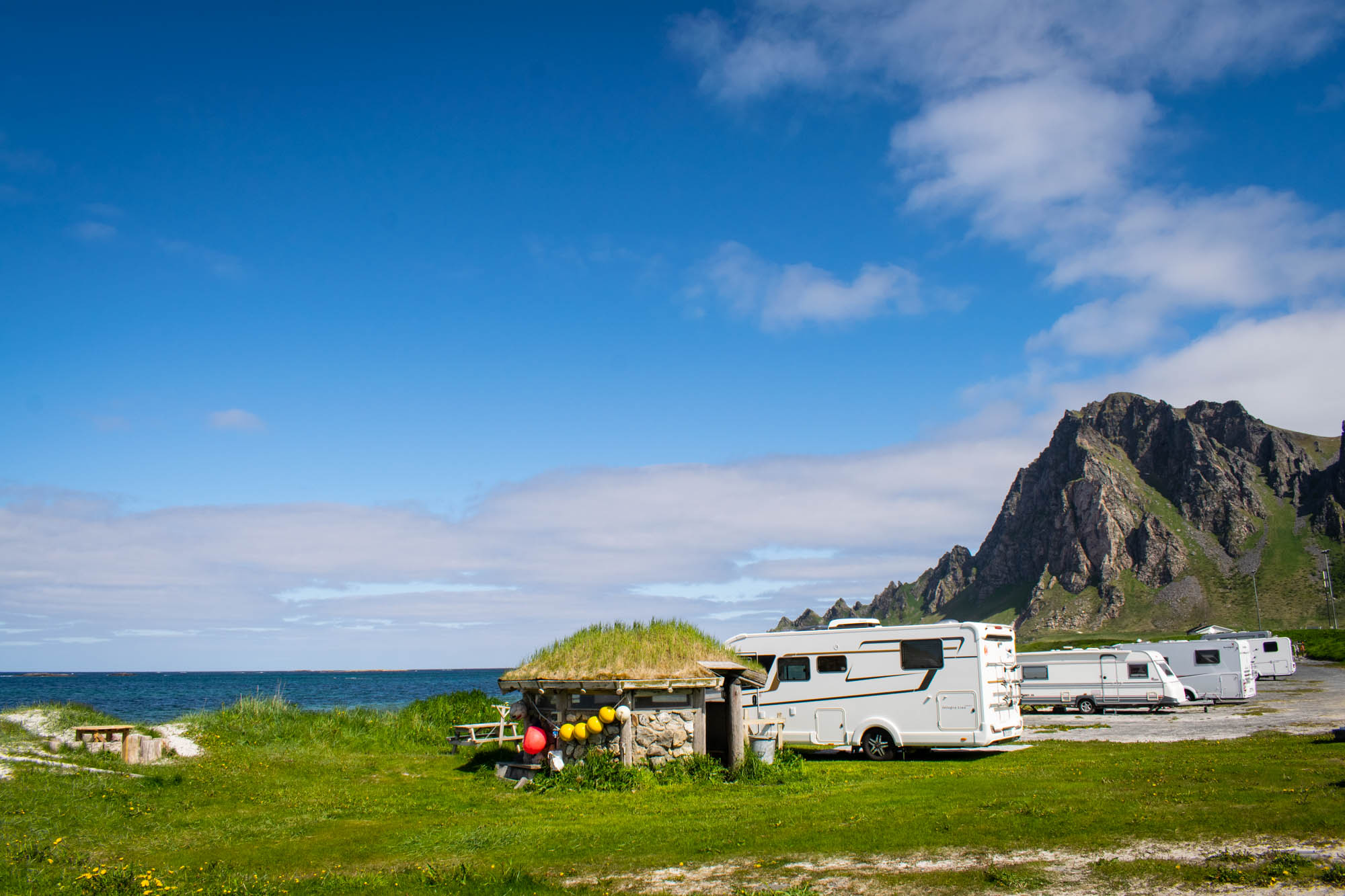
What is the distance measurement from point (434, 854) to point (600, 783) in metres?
5.91

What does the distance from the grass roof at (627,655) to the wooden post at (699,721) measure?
569 mm

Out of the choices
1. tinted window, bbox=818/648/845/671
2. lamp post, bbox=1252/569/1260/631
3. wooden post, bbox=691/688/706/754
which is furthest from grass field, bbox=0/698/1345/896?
lamp post, bbox=1252/569/1260/631

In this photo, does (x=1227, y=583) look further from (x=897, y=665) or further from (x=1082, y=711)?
(x=897, y=665)

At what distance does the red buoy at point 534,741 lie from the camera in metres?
19.1

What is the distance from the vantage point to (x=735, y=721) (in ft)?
66.1

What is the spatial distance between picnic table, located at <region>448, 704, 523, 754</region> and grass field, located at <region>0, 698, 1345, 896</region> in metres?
4.65

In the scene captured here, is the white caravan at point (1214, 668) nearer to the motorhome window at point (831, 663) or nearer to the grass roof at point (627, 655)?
the motorhome window at point (831, 663)

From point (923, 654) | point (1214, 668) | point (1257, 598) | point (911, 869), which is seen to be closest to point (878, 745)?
point (923, 654)

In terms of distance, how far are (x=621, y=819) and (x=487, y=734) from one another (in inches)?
626

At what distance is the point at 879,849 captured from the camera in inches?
467

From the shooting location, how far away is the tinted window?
23078 mm

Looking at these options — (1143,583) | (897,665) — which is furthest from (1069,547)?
(897,665)

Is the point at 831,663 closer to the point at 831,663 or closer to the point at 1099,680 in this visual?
the point at 831,663

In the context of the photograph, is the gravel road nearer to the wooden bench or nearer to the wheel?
the wheel
